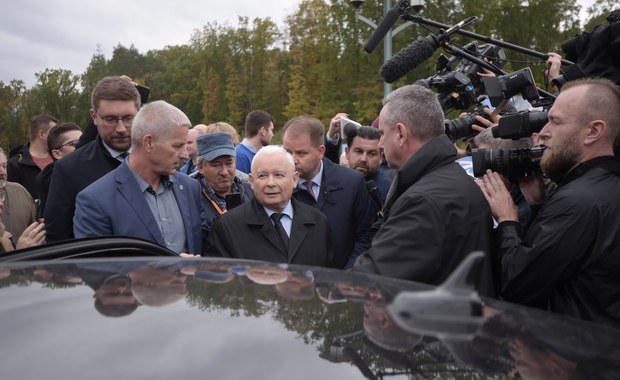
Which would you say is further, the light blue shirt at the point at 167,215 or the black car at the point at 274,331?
the light blue shirt at the point at 167,215

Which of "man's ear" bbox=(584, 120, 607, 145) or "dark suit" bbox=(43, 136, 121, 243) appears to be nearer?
"man's ear" bbox=(584, 120, 607, 145)

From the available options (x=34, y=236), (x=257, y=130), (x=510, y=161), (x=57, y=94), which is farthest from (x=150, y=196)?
(x=57, y=94)

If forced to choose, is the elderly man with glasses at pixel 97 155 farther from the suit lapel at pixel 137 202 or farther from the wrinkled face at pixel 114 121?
the suit lapel at pixel 137 202

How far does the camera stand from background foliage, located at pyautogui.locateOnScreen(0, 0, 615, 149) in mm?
22375

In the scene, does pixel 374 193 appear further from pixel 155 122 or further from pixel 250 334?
pixel 250 334

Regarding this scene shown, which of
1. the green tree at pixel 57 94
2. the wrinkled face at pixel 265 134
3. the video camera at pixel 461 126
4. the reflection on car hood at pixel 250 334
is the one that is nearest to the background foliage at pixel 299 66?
the green tree at pixel 57 94

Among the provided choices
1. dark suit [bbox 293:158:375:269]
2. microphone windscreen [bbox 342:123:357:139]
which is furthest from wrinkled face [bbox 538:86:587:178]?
microphone windscreen [bbox 342:123:357:139]

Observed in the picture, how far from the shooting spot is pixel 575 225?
2.44 m

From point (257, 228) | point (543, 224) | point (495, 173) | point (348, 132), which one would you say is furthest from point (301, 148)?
point (543, 224)

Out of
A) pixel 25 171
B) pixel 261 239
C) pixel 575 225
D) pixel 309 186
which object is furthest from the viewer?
pixel 25 171

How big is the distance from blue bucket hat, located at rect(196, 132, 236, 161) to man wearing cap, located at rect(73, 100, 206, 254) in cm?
75

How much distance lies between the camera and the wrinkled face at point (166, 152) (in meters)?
3.46

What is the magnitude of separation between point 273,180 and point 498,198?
54.8 inches

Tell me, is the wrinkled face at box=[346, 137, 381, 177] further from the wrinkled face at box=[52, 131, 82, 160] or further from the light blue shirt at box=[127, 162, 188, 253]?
the wrinkled face at box=[52, 131, 82, 160]
